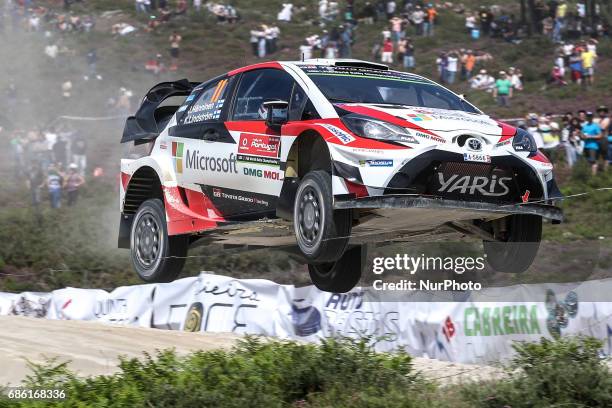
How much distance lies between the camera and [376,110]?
7641mm

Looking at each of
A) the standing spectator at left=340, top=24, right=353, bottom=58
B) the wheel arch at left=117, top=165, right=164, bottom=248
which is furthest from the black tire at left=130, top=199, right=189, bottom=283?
the standing spectator at left=340, top=24, right=353, bottom=58

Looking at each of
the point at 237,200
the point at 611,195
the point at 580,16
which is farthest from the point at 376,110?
the point at 580,16

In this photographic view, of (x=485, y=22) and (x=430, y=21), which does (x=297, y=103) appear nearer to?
(x=430, y=21)

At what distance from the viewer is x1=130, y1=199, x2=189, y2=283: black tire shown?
9156mm

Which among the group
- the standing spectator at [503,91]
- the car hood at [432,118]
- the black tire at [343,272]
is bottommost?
the black tire at [343,272]

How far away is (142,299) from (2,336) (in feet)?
15.4

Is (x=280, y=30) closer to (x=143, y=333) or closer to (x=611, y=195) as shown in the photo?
(x=611, y=195)

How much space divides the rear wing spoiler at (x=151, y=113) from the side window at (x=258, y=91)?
5.04 ft

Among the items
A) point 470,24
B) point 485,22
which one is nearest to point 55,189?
point 470,24

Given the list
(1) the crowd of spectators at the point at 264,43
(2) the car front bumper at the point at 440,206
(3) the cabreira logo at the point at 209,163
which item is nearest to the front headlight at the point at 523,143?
(2) the car front bumper at the point at 440,206

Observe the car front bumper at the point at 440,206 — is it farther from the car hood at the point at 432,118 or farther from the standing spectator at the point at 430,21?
the standing spectator at the point at 430,21

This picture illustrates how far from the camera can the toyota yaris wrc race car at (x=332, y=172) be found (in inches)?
291

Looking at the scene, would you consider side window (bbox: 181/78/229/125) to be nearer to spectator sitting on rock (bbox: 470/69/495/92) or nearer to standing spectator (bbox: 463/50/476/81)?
spectator sitting on rock (bbox: 470/69/495/92)

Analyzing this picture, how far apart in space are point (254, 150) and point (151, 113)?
2228 mm
